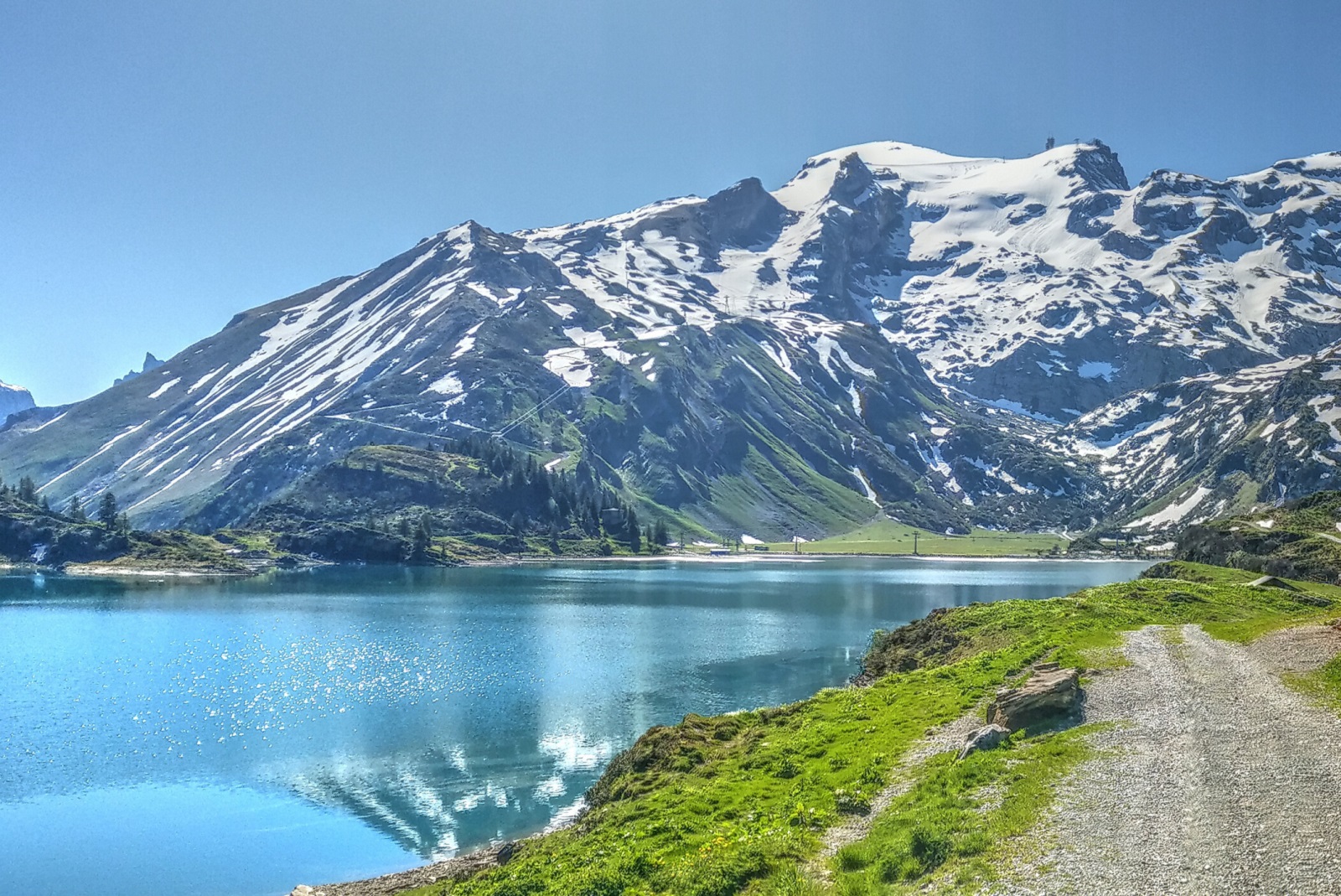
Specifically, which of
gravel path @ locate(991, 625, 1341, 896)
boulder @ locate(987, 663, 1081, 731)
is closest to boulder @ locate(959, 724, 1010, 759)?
boulder @ locate(987, 663, 1081, 731)

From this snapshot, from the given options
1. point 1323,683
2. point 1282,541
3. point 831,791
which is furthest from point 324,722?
point 1282,541

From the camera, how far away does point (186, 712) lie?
81188 millimetres

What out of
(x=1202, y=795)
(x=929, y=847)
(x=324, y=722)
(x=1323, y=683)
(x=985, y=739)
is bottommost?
(x=324, y=722)

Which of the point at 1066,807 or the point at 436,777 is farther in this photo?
the point at 436,777

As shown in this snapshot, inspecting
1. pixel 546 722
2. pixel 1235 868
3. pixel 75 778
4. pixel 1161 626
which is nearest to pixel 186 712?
pixel 75 778

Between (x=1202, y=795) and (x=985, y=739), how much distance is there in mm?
8132

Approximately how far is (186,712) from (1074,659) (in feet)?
248

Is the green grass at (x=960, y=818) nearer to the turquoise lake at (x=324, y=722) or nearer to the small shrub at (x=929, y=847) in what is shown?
the small shrub at (x=929, y=847)

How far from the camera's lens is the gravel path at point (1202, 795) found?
18703 millimetres

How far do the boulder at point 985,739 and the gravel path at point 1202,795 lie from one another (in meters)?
3.10

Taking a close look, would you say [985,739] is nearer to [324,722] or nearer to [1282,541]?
[324,722]

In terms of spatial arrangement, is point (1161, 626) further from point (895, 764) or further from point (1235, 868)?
point (1235, 868)

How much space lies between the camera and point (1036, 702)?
32.5 meters

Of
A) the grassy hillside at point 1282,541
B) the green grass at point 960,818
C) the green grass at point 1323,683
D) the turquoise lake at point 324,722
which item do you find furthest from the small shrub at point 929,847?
the grassy hillside at point 1282,541
